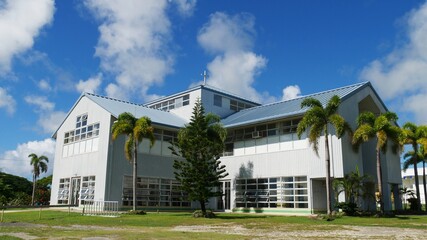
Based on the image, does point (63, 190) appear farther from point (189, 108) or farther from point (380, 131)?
point (380, 131)

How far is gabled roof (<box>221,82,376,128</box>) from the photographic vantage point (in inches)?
1106

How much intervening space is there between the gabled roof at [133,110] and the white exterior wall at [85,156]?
0.40 metres

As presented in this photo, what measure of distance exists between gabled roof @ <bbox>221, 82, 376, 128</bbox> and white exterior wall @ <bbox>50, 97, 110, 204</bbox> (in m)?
9.12

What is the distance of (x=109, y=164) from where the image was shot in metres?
29.1

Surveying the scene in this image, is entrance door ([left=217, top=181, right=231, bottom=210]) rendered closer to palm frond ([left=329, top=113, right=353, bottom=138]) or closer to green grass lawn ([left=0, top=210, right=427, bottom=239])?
green grass lawn ([left=0, top=210, right=427, bottom=239])

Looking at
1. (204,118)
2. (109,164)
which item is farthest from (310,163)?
(109,164)

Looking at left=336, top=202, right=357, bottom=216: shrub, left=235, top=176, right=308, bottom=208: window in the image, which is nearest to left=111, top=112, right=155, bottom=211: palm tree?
left=235, top=176, right=308, bottom=208: window

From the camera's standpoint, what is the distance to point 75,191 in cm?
3203

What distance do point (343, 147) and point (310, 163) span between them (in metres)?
2.31

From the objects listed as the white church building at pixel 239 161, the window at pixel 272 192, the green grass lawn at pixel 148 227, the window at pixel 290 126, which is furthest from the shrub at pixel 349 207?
the window at pixel 290 126

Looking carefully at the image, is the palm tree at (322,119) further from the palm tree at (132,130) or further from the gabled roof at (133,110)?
the gabled roof at (133,110)

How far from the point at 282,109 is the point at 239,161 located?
16.4 feet

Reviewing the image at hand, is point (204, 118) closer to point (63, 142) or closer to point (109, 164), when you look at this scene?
point (109, 164)

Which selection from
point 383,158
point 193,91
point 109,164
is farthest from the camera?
point 193,91
